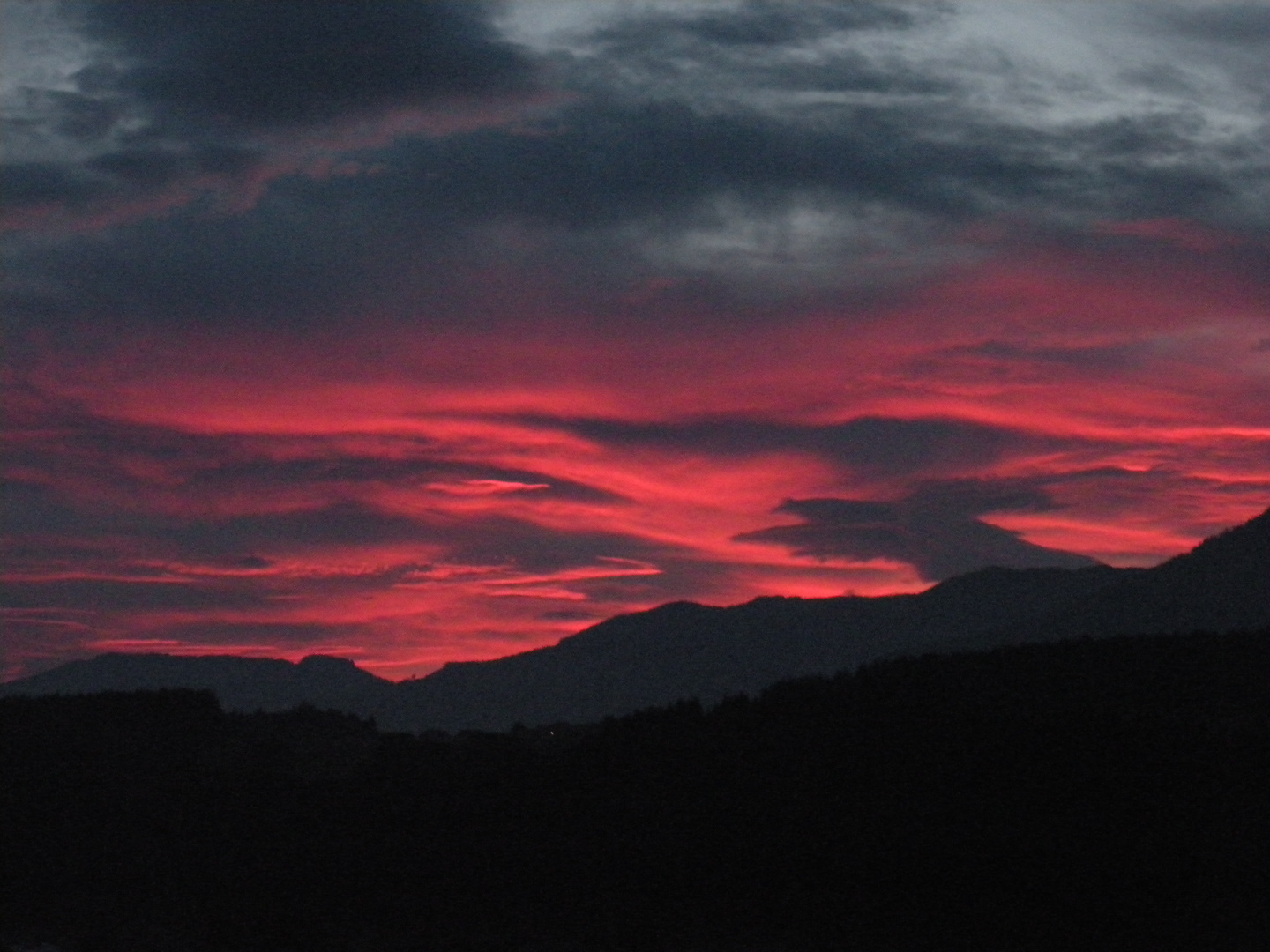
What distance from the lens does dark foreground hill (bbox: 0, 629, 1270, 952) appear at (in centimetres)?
3469

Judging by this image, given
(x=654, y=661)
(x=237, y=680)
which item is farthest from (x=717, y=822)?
(x=237, y=680)

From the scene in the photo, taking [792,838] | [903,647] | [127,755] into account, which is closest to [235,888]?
[127,755]

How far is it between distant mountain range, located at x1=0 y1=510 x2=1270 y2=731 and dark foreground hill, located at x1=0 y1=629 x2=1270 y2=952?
6127 centimetres

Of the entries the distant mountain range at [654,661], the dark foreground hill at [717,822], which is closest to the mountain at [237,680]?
the distant mountain range at [654,661]

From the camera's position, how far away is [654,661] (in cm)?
14838

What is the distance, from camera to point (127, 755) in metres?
53.1

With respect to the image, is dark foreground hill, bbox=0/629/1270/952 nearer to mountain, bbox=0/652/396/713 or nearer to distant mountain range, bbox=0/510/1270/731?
distant mountain range, bbox=0/510/1270/731

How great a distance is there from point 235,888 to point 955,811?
70.5 ft

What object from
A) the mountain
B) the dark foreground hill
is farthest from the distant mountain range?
the dark foreground hill

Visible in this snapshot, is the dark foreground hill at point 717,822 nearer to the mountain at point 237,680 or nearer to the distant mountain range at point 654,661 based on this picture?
the distant mountain range at point 654,661

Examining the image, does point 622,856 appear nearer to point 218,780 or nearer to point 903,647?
point 218,780

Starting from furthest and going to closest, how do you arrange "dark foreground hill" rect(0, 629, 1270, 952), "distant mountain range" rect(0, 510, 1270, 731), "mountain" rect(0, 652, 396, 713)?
"mountain" rect(0, 652, 396, 713), "distant mountain range" rect(0, 510, 1270, 731), "dark foreground hill" rect(0, 629, 1270, 952)

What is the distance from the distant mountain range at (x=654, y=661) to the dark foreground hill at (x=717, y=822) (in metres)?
61.3

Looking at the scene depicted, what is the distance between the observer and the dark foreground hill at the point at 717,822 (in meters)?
34.7
